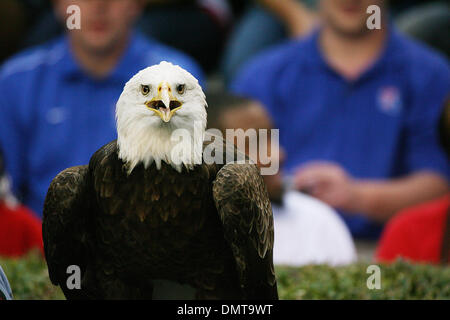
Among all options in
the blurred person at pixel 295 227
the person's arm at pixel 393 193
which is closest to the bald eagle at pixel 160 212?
the blurred person at pixel 295 227

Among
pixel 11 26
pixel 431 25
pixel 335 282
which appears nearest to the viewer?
pixel 335 282

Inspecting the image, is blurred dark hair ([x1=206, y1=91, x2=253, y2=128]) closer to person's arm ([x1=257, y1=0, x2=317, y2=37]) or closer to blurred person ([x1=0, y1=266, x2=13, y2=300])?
blurred person ([x1=0, y1=266, x2=13, y2=300])

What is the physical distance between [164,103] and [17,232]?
2205mm

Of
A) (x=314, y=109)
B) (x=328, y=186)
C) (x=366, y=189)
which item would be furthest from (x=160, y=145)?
(x=314, y=109)

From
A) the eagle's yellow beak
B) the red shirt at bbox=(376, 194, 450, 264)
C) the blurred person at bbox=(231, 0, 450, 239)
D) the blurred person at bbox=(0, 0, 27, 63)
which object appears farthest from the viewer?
the blurred person at bbox=(0, 0, 27, 63)

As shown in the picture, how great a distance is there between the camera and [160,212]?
7.68 ft

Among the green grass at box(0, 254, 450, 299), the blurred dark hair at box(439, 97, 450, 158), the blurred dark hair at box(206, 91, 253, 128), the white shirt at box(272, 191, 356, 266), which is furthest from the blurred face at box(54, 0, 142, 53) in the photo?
the blurred dark hair at box(439, 97, 450, 158)

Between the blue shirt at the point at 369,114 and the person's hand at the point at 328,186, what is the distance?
160 mm

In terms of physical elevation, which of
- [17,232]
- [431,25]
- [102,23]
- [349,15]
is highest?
[431,25]

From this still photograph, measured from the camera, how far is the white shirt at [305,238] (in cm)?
421

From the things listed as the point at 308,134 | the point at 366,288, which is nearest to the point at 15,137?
the point at 308,134

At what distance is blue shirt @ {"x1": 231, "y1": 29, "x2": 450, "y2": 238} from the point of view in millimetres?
5059

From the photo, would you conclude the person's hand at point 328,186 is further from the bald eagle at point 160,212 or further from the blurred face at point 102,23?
the bald eagle at point 160,212

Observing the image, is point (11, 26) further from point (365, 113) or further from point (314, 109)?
point (365, 113)
